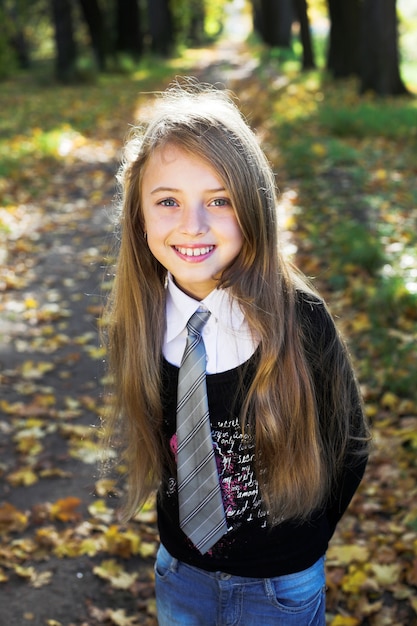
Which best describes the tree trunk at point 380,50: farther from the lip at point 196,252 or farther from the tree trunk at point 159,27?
the tree trunk at point 159,27

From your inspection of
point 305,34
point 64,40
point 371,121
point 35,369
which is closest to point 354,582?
point 35,369

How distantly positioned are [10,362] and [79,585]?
2.65 m

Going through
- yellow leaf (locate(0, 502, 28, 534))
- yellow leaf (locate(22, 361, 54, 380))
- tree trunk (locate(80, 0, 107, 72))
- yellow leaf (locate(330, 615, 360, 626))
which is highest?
yellow leaf (locate(330, 615, 360, 626))

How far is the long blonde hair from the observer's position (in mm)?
1934

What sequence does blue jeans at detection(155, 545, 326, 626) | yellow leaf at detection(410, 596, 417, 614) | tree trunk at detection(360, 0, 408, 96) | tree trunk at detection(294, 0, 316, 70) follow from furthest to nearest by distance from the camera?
tree trunk at detection(294, 0, 316, 70), tree trunk at detection(360, 0, 408, 96), yellow leaf at detection(410, 596, 417, 614), blue jeans at detection(155, 545, 326, 626)

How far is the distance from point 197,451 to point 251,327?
33cm

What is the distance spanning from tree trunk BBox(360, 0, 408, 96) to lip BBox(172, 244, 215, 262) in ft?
44.8

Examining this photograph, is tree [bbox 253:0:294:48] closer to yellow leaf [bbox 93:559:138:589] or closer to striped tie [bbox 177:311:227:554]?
yellow leaf [bbox 93:559:138:589]

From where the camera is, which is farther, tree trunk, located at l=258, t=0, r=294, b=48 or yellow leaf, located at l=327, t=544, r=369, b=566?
tree trunk, located at l=258, t=0, r=294, b=48

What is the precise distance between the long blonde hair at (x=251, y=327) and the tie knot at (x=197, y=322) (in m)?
0.08

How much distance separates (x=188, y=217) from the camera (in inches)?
75.2

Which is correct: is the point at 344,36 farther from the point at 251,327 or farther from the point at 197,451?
the point at 197,451

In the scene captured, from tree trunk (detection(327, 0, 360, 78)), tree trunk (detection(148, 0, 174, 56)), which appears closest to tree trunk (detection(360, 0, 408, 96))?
tree trunk (detection(327, 0, 360, 78))

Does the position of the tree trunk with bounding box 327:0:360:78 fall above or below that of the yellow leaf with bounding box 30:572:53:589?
below
